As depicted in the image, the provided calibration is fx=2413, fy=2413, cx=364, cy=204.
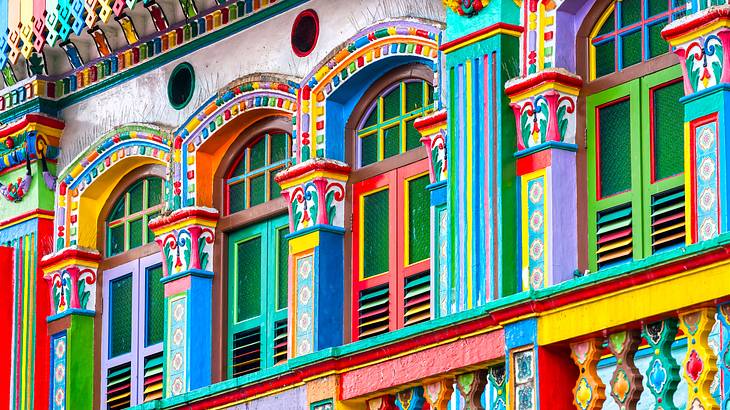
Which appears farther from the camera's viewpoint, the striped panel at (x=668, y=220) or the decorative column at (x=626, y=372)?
the striped panel at (x=668, y=220)

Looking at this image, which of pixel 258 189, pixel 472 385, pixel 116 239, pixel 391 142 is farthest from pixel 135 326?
pixel 472 385

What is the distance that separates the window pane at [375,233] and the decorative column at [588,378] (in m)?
7.12

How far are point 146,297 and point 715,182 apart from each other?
702 centimetres

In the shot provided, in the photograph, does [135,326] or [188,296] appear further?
[135,326]

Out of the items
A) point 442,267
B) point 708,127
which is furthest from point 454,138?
point 708,127

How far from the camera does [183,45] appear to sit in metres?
20.2

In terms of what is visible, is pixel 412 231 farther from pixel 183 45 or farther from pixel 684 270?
pixel 684 270

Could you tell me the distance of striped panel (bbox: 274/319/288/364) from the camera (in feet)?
62.3

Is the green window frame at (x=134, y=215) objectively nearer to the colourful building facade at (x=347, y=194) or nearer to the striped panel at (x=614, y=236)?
the colourful building facade at (x=347, y=194)

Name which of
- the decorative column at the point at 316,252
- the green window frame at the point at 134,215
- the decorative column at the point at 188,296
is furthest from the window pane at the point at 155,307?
the decorative column at the point at 316,252

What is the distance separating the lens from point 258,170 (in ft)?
64.3

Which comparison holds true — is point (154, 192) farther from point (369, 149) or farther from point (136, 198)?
point (369, 149)

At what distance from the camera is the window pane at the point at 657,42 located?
15.9 m

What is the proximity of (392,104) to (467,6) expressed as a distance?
165cm
